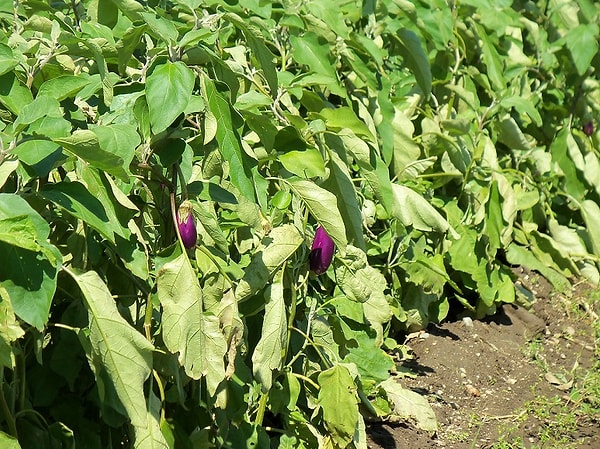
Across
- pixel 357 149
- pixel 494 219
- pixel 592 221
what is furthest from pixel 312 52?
pixel 592 221

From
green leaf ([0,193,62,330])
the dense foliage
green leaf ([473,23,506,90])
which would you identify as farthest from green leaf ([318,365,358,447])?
green leaf ([473,23,506,90])

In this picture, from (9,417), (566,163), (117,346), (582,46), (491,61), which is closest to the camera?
(117,346)

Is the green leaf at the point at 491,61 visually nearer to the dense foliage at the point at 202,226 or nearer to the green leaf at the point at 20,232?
the dense foliage at the point at 202,226

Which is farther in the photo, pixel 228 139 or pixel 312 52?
pixel 312 52

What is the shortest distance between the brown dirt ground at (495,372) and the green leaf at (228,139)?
4.76 ft

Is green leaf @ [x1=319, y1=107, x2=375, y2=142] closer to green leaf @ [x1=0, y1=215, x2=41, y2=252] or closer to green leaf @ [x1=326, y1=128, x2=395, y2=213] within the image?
green leaf @ [x1=326, y1=128, x2=395, y2=213]

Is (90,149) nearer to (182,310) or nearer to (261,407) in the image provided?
(182,310)

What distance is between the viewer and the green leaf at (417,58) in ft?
11.1

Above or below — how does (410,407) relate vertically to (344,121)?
below

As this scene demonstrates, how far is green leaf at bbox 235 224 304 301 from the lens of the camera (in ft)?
6.44

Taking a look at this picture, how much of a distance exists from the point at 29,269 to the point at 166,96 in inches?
14.7

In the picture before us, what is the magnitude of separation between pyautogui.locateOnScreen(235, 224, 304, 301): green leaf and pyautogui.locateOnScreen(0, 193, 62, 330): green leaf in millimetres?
579

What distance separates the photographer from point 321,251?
2.17 meters

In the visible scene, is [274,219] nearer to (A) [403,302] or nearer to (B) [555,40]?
(A) [403,302]
